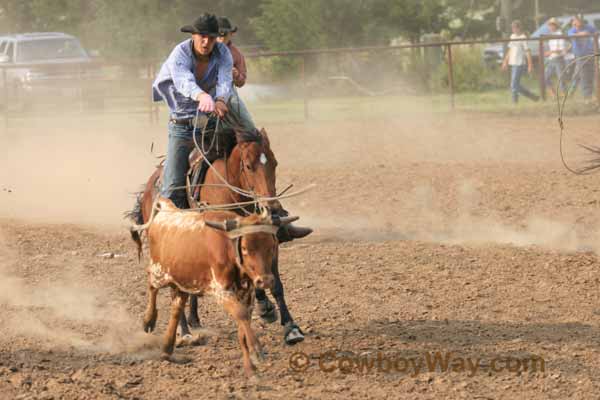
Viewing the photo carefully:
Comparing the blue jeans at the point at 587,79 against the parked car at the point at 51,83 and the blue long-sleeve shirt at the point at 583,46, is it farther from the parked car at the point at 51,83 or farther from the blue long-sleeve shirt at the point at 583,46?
the parked car at the point at 51,83

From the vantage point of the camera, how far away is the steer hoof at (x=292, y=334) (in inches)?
227

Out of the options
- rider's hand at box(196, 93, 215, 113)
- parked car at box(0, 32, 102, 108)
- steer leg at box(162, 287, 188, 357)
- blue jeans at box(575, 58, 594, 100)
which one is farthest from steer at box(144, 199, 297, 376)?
blue jeans at box(575, 58, 594, 100)

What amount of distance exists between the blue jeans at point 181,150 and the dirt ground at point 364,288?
0.87m

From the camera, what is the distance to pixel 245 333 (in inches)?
192

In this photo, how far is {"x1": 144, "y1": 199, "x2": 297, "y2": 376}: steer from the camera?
488 cm

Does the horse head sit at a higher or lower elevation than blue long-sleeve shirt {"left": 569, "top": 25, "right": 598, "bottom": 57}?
higher

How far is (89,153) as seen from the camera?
1611 cm

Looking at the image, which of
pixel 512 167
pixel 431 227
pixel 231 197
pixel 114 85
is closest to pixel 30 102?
pixel 114 85

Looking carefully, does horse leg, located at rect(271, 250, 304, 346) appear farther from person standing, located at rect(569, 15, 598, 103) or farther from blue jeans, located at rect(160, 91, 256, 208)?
person standing, located at rect(569, 15, 598, 103)

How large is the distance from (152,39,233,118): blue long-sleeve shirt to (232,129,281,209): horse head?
30cm

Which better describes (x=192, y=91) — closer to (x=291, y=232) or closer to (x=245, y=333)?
(x=291, y=232)

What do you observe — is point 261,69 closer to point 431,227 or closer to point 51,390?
point 431,227

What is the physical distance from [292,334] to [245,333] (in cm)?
95

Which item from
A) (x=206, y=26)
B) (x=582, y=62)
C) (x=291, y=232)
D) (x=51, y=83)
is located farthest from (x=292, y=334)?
(x=51, y=83)
